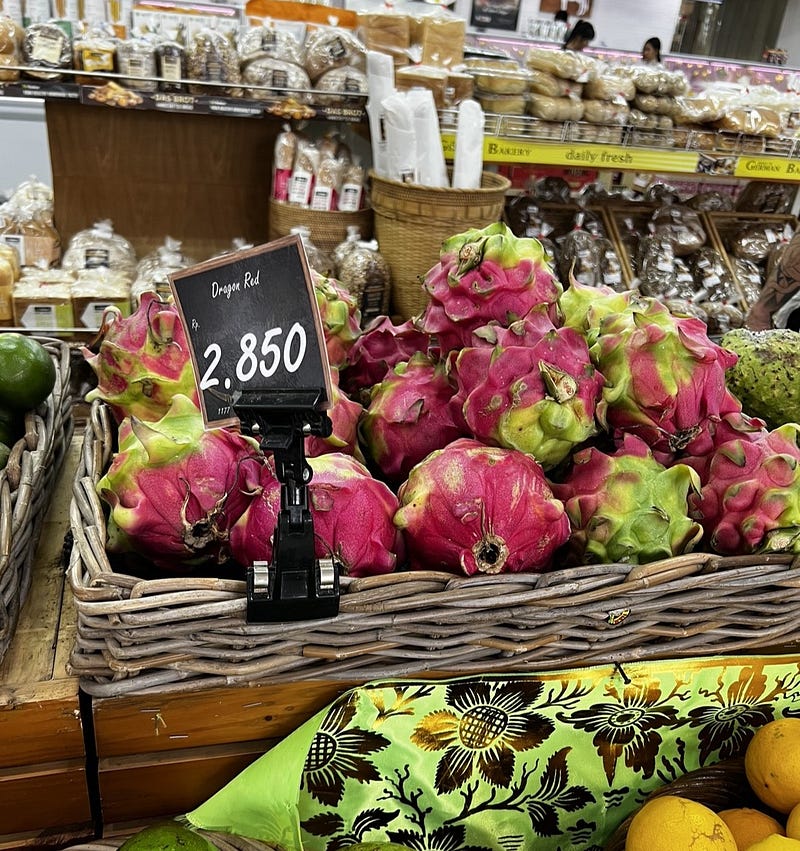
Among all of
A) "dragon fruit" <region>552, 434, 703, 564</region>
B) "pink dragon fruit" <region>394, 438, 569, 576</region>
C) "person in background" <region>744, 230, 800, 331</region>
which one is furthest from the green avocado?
"person in background" <region>744, 230, 800, 331</region>

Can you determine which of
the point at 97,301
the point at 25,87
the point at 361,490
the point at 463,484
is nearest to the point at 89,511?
the point at 361,490

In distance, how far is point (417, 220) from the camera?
213cm

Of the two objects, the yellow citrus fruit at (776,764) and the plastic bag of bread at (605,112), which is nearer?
the yellow citrus fruit at (776,764)

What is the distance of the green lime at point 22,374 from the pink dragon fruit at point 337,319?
42 centimetres

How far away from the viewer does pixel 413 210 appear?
2115 millimetres

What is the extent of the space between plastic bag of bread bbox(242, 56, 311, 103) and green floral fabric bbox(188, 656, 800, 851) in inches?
73.3

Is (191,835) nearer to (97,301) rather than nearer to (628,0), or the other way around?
(97,301)

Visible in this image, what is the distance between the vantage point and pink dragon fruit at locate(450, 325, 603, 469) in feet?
2.65

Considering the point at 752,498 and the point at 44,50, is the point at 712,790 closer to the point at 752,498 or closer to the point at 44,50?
the point at 752,498

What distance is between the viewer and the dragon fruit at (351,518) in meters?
0.76

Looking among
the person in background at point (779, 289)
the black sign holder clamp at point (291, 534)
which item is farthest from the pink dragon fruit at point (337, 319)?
the person in background at point (779, 289)

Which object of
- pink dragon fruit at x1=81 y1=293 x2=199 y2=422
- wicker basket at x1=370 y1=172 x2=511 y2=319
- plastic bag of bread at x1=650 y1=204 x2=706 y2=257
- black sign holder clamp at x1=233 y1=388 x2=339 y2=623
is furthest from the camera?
plastic bag of bread at x1=650 y1=204 x2=706 y2=257

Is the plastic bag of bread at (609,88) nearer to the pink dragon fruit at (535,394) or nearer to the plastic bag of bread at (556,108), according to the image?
the plastic bag of bread at (556,108)

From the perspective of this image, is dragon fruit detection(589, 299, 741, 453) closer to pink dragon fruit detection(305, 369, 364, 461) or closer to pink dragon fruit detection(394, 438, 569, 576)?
pink dragon fruit detection(394, 438, 569, 576)
